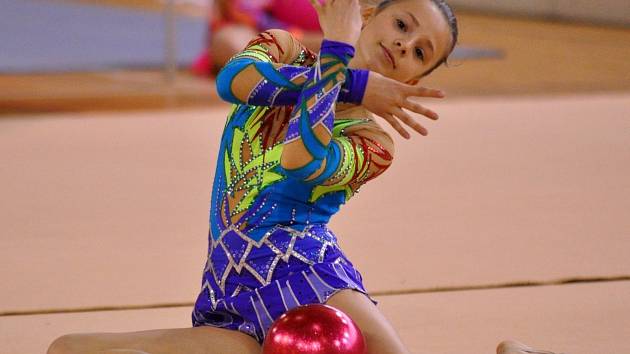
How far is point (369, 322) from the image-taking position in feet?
5.55

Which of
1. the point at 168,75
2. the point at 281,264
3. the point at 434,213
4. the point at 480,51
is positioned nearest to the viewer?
the point at 281,264

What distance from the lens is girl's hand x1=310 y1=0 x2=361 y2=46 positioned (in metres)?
1.55

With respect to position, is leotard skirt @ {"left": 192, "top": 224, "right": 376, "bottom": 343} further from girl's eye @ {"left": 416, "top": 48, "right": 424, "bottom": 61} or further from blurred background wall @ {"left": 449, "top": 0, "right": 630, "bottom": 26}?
blurred background wall @ {"left": 449, "top": 0, "right": 630, "bottom": 26}

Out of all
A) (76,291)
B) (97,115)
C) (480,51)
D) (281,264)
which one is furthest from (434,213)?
(480,51)

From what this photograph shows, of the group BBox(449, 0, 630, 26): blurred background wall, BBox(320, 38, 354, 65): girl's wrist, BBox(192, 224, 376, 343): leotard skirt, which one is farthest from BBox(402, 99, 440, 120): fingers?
BBox(449, 0, 630, 26): blurred background wall

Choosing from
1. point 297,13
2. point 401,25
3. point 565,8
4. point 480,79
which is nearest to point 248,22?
point 297,13

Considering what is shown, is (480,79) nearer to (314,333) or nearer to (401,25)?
(401,25)

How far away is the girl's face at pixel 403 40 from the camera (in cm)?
174

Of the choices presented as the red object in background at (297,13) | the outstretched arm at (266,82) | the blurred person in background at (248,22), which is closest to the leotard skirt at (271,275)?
the outstretched arm at (266,82)

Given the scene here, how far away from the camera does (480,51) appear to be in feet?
20.4

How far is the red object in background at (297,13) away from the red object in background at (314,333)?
13.3ft

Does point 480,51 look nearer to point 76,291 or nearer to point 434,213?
point 434,213

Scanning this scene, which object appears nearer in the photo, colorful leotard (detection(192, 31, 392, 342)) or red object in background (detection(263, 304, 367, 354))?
red object in background (detection(263, 304, 367, 354))

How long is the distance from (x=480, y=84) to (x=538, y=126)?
96 centimetres
